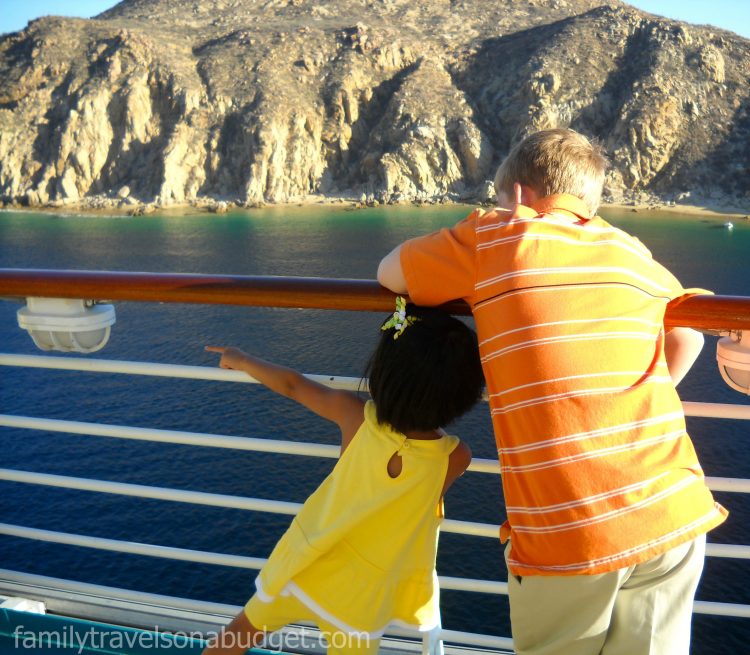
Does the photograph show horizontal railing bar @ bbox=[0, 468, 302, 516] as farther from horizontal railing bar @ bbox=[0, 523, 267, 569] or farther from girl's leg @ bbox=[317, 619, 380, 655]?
girl's leg @ bbox=[317, 619, 380, 655]

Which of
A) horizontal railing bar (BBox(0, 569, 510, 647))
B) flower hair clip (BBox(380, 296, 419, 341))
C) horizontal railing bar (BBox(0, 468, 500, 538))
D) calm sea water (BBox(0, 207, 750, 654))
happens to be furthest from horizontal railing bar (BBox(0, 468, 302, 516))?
calm sea water (BBox(0, 207, 750, 654))

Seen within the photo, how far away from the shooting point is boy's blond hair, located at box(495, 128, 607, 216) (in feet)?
3.60

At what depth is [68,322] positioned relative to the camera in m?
1.37

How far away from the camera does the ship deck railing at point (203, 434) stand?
4.02 ft

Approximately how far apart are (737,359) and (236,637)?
1041 mm

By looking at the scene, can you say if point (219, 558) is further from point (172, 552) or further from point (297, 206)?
point (297, 206)

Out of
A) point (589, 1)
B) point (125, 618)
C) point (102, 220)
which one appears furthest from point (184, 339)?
point (589, 1)

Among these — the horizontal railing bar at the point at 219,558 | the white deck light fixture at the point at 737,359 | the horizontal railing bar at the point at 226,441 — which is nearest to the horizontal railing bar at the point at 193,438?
the horizontal railing bar at the point at 226,441

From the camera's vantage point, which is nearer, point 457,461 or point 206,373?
point 457,461

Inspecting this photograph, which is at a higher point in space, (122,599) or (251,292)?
(251,292)

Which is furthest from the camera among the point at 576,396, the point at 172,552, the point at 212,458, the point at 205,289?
the point at 212,458

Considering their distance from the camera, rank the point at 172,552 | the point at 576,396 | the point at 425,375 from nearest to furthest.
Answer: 1. the point at 576,396
2. the point at 425,375
3. the point at 172,552

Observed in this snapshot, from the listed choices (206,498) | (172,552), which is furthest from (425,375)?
(172,552)

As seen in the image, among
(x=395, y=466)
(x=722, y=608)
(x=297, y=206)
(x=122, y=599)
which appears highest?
(x=395, y=466)
